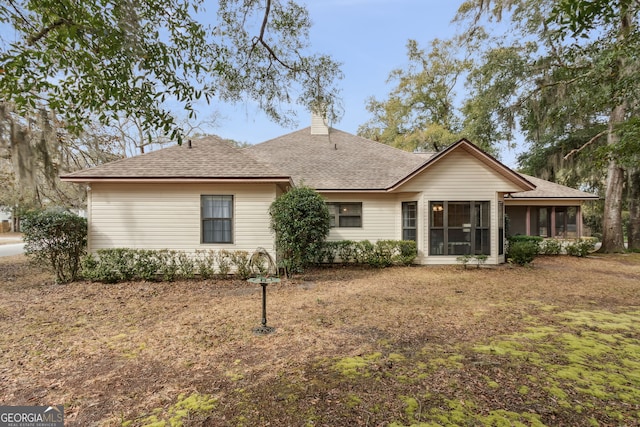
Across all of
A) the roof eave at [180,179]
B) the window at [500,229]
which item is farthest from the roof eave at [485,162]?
the roof eave at [180,179]

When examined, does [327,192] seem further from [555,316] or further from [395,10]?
[555,316]

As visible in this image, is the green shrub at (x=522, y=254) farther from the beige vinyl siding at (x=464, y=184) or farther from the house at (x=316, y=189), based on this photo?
the beige vinyl siding at (x=464, y=184)

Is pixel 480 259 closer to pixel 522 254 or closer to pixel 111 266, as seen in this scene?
pixel 522 254

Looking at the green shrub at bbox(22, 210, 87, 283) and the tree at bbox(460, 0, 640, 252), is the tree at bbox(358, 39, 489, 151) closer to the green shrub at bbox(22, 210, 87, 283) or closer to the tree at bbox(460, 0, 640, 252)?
the tree at bbox(460, 0, 640, 252)

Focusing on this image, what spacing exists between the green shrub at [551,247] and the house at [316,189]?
1.50m

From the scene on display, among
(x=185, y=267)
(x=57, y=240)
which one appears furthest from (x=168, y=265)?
(x=57, y=240)

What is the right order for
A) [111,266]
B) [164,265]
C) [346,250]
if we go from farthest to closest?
[346,250] → [164,265] → [111,266]

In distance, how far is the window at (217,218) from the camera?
927 cm

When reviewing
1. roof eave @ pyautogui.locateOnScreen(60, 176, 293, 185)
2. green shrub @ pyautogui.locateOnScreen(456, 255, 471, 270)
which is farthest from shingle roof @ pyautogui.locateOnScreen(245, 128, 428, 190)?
green shrub @ pyautogui.locateOnScreen(456, 255, 471, 270)

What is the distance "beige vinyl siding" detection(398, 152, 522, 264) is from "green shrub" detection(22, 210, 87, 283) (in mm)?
10892

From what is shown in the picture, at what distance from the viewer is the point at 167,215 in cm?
914

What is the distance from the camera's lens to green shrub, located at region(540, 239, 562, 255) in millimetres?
14242

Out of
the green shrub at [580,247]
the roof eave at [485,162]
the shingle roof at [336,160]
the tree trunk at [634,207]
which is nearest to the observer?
the roof eave at [485,162]

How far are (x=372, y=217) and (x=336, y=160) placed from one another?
368 cm
